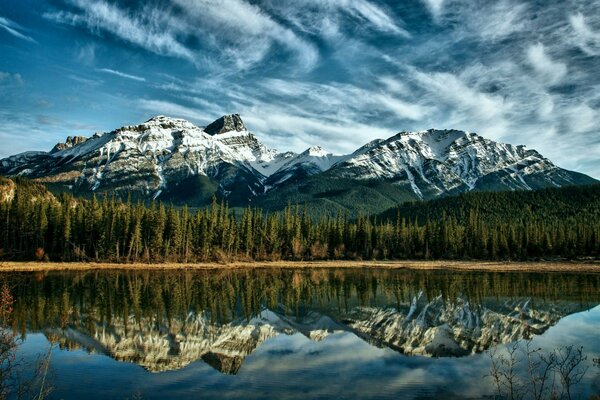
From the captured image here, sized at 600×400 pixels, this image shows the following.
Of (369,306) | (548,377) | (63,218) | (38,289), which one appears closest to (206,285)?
(38,289)

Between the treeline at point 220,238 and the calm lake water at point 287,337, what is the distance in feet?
159

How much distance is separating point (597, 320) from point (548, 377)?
22.2 metres

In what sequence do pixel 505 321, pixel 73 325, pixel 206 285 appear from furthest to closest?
1. pixel 206 285
2. pixel 505 321
3. pixel 73 325

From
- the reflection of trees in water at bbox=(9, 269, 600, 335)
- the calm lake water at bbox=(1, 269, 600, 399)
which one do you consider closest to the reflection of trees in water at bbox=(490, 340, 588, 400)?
the calm lake water at bbox=(1, 269, 600, 399)

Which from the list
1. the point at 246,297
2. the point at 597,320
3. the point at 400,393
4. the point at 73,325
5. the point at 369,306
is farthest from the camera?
the point at 246,297

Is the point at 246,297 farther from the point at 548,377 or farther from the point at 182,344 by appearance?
the point at 548,377

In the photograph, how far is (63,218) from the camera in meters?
105

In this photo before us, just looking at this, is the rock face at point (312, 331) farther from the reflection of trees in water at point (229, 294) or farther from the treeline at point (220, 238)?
the treeline at point (220, 238)

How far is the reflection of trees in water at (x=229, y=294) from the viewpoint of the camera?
38.6 metres

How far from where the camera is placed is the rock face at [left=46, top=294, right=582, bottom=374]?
27.1m

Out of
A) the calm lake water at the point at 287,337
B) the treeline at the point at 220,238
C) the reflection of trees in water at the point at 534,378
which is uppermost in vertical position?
the treeline at the point at 220,238

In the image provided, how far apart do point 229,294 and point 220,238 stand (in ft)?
224

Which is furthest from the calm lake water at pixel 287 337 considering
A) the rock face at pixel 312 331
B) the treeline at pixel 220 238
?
the treeline at pixel 220 238

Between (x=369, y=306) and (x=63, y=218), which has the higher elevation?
(x=63, y=218)
